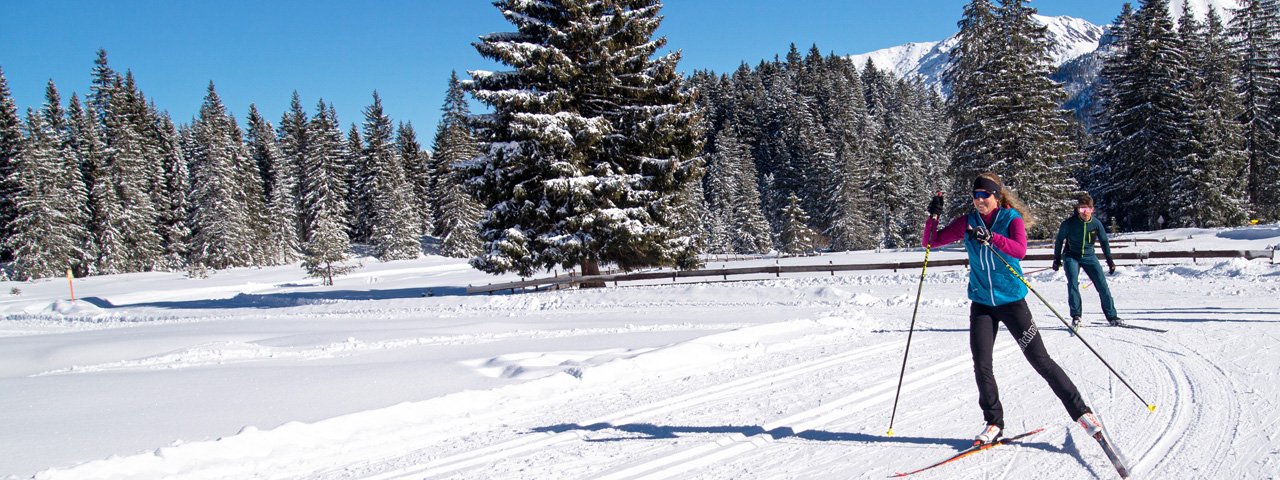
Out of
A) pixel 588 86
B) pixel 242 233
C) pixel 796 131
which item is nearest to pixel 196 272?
pixel 242 233

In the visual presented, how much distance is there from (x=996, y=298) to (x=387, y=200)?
5626 cm

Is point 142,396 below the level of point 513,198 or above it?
below

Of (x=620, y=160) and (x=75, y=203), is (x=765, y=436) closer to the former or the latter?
(x=620, y=160)

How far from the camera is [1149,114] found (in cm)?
3416

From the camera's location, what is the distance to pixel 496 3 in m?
20.7

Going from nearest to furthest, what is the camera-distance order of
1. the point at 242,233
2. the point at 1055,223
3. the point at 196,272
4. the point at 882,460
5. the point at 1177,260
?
the point at 882,460
the point at 1177,260
the point at 1055,223
the point at 196,272
the point at 242,233

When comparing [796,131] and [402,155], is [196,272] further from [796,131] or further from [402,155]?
[796,131]

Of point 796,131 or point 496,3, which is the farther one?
point 796,131

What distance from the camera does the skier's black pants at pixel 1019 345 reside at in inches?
173

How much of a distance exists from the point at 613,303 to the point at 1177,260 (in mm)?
18620

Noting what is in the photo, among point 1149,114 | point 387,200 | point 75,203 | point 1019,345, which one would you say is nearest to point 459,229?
point 387,200

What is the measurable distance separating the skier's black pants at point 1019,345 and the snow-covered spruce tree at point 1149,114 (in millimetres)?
37230

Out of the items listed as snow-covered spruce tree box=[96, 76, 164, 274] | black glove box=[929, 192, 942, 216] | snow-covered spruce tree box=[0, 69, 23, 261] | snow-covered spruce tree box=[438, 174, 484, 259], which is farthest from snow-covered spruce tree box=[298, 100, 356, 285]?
black glove box=[929, 192, 942, 216]

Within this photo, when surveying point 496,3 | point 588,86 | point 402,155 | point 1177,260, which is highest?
point 402,155
